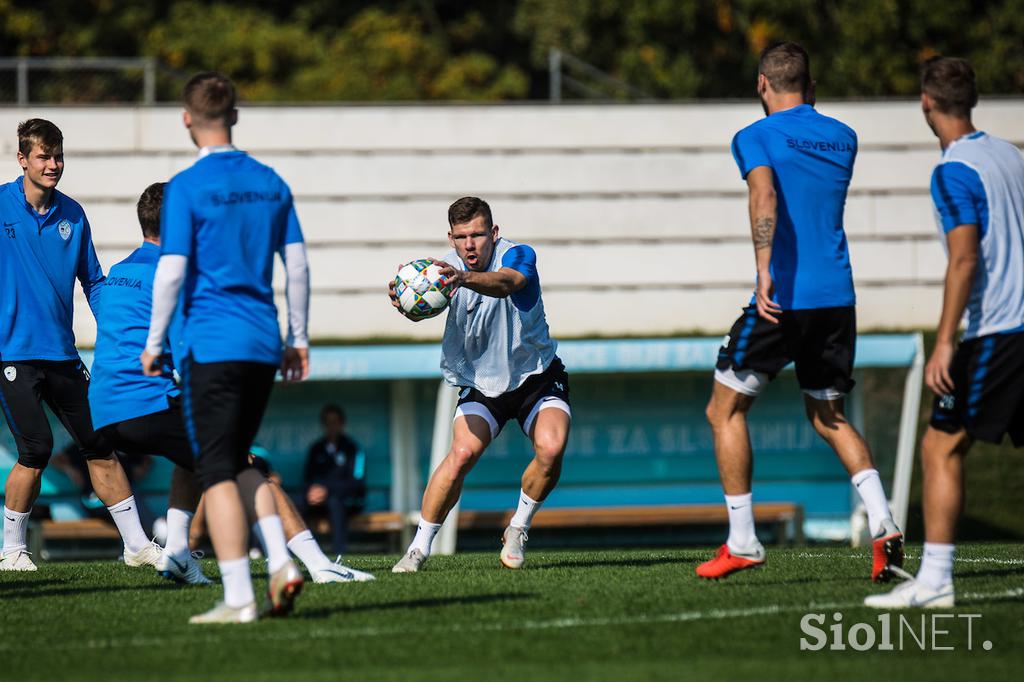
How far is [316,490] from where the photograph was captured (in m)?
14.9

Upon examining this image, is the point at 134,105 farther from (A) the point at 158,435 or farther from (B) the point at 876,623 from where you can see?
(B) the point at 876,623

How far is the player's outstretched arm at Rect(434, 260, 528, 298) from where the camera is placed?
7.05 metres

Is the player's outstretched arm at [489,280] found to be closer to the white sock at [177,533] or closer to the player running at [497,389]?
the player running at [497,389]

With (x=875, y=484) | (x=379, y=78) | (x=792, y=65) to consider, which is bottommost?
(x=875, y=484)

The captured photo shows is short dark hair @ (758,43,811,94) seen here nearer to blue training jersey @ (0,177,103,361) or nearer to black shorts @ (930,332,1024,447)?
black shorts @ (930,332,1024,447)

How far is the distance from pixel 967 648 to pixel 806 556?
3556 millimetres

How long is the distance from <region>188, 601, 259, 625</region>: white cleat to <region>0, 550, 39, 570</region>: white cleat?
129 inches

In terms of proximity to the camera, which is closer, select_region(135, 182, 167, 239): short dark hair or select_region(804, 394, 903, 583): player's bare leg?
select_region(804, 394, 903, 583): player's bare leg

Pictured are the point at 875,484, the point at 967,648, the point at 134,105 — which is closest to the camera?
the point at 967,648

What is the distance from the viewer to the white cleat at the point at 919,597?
586 cm

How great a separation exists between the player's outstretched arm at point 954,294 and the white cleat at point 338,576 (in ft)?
10.0

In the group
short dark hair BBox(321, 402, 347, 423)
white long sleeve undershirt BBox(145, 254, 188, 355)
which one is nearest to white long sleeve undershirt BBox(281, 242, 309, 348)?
white long sleeve undershirt BBox(145, 254, 188, 355)

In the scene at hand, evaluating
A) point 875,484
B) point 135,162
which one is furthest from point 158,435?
point 135,162

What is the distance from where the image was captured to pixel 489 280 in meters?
7.27
